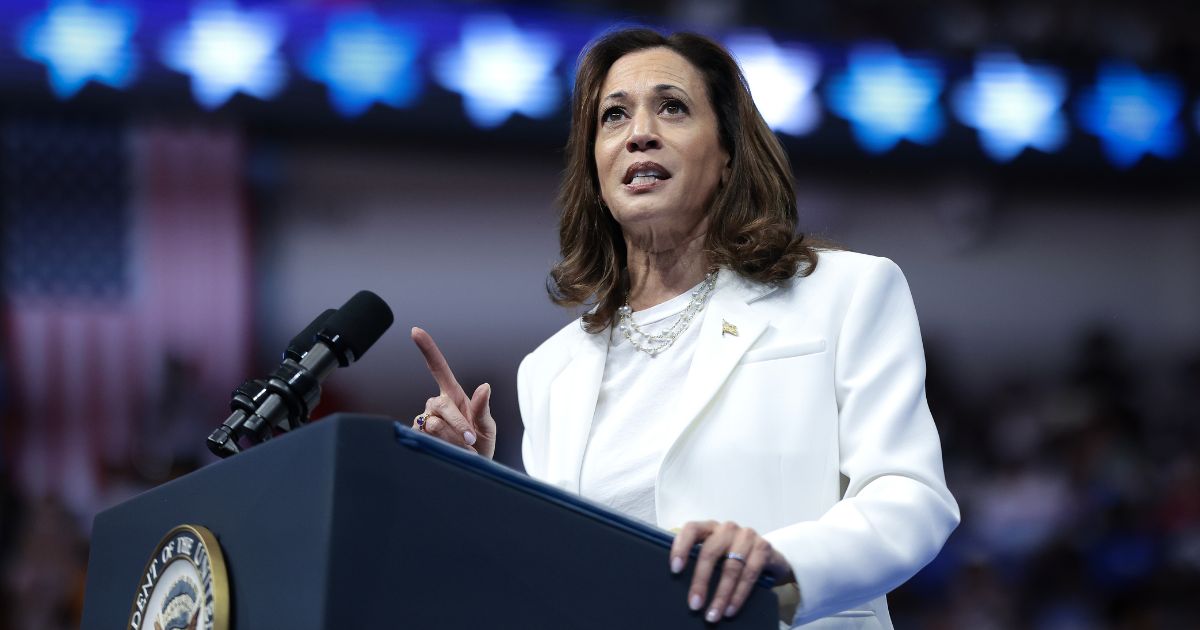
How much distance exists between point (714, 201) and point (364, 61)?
12.3ft

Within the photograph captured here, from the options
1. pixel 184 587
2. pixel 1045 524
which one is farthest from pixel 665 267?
pixel 1045 524

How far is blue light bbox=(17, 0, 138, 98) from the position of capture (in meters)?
4.99

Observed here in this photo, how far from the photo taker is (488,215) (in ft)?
20.2

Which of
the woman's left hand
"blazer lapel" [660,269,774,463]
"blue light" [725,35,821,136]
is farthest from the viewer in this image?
"blue light" [725,35,821,136]

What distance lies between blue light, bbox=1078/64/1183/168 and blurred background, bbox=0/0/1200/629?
0.04 ft

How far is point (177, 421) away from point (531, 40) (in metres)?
2.06

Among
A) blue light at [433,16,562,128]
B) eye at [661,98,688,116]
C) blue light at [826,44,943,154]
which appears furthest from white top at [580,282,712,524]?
blue light at [826,44,943,154]

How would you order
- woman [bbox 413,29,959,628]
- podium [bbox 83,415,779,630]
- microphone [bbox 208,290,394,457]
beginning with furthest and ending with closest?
woman [bbox 413,29,959,628] < microphone [bbox 208,290,394,457] < podium [bbox 83,415,779,630]

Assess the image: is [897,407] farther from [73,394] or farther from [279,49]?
[73,394]

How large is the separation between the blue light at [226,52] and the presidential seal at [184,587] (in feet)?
13.8

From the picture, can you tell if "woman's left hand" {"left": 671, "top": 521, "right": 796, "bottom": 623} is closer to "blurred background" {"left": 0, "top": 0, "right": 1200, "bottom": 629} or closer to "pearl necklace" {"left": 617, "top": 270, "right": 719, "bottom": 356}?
"pearl necklace" {"left": 617, "top": 270, "right": 719, "bottom": 356}

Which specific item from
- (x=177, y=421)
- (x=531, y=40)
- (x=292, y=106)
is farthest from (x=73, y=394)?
(x=531, y=40)

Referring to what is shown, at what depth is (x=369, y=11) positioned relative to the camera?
531cm

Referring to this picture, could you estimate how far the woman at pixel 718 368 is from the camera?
4.53 feet
